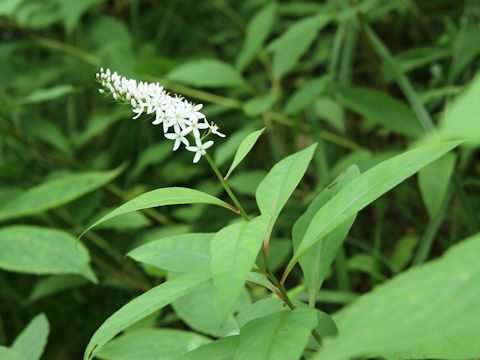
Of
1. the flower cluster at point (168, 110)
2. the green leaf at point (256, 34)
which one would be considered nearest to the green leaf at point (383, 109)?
the green leaf at point (256, 34)

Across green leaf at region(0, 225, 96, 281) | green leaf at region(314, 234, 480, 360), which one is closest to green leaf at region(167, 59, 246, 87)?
green leaf at region(0, 225, 96, 281)

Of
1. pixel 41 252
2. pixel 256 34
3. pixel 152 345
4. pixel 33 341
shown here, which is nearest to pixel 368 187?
pixel 152 345

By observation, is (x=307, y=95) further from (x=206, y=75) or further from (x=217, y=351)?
(x=217, y=351)

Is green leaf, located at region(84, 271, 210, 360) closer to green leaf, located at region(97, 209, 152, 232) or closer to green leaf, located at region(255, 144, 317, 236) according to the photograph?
green leaf, located at region(255, 144, 317, 236)

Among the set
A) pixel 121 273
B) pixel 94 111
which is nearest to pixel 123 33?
pixel 94 111

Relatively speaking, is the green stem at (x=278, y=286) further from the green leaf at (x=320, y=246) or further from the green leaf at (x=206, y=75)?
the green leaf at (x=206, y=75)

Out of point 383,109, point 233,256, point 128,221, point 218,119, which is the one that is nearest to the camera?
point 233,256
